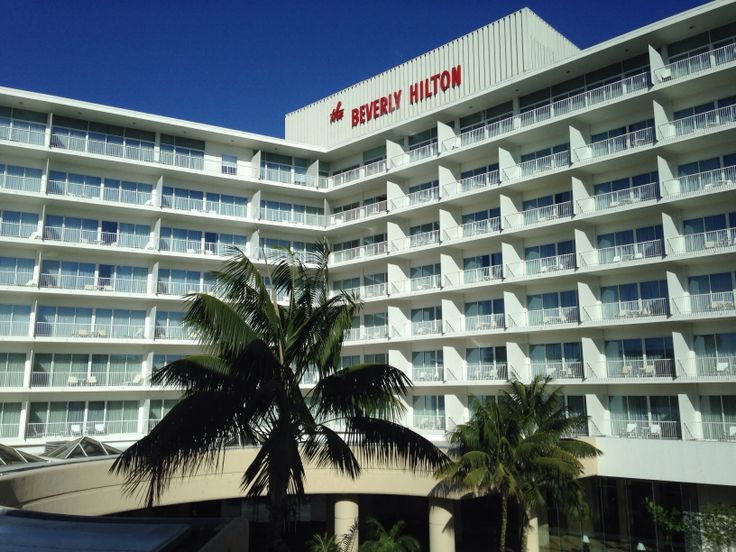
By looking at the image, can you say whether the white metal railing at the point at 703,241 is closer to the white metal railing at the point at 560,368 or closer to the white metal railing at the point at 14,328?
the white metal railing at the point at 560,368

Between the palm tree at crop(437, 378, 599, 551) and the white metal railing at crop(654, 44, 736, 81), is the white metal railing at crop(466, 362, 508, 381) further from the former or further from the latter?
the white metal railing at crop(654, 44, 736, 81)

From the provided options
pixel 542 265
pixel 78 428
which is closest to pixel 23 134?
pixel 78 428

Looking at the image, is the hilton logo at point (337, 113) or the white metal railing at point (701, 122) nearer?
the white metal railing at point (701, 122)

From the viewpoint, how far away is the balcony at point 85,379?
40469 millimetres

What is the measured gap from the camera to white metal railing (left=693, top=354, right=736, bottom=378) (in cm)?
3036

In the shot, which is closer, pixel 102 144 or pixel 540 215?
pixel 540 215

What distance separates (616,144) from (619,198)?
9.34 feet

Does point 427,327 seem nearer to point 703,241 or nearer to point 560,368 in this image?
point 560,368

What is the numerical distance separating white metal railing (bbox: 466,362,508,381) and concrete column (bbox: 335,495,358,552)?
11730 millimetres

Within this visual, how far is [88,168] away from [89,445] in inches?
837

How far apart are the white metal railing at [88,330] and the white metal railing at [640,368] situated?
28267mm

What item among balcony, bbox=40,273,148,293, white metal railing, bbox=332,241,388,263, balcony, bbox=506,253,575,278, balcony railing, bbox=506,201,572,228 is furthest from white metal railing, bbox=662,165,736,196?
balcony, bbox=40,273,148,293

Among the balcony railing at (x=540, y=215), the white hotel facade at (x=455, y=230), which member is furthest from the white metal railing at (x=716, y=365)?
the balcony railing at (x=540, y=215)

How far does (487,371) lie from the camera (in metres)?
40.0
